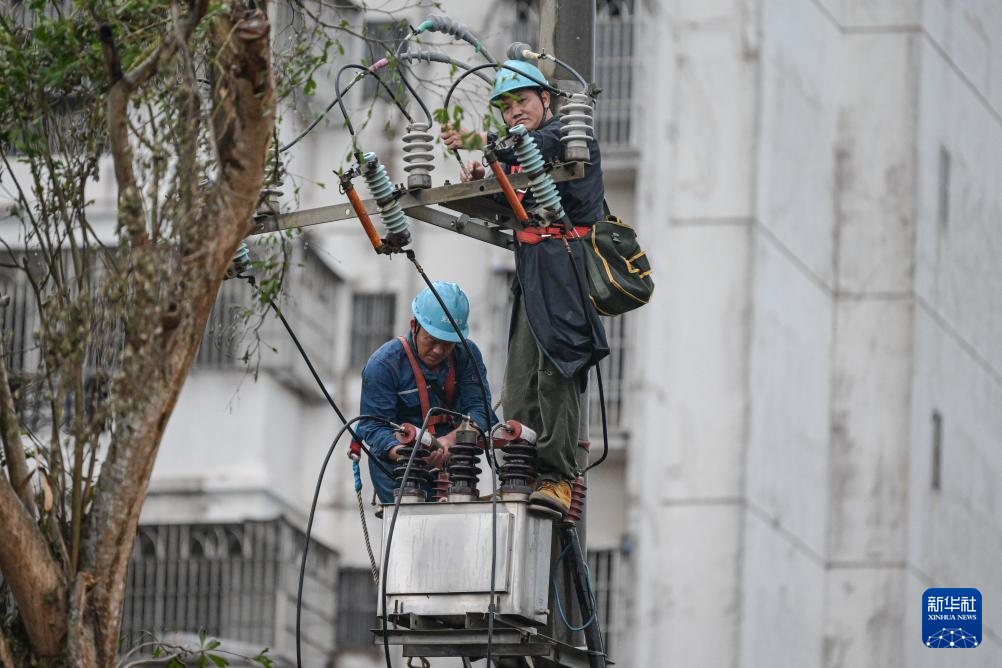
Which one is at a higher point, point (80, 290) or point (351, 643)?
point (80, 290)

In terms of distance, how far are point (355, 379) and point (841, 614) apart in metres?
6.95

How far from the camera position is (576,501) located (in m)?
13.7

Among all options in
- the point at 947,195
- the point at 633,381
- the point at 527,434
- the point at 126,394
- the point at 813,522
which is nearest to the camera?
the point at 126,394

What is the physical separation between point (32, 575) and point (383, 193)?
2653 millimetres

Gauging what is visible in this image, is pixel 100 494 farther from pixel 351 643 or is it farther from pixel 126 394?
pixel 351 643

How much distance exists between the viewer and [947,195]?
3406cm

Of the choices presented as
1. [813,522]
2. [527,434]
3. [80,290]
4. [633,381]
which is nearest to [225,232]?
[80,290]

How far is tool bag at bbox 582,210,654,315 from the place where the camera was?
1352 centimetres

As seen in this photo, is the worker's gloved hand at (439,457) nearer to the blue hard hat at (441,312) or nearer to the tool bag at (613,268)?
the blue hard hat at (441,312)

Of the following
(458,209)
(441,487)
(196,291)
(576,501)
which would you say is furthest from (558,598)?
(196,291)

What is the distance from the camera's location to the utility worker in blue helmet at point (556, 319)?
13508mm

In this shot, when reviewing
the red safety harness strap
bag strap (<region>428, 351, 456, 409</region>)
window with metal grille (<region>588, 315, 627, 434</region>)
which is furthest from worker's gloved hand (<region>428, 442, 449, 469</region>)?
window with metal grille (<region>588, 315, 627, 434</region>)

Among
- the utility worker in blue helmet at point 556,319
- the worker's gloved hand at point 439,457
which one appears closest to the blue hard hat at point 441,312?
the utility worker in blue helmet at point 556,319

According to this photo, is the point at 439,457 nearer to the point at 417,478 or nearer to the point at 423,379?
the point at 417,478
